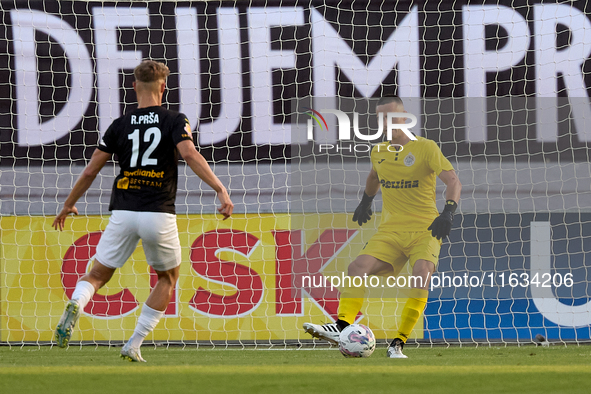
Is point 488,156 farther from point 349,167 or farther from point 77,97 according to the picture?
point 77,97

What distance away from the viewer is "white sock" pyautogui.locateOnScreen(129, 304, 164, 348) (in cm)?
376

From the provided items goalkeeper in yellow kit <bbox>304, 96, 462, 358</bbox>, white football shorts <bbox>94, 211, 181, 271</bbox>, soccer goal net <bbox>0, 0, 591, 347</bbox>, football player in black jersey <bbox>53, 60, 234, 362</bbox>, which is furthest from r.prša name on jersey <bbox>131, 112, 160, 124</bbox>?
soccer goal net <bbox>0, 0, 591, 347</bbox>

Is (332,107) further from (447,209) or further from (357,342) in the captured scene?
(357,342)

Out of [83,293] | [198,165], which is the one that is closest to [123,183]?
[198,165]

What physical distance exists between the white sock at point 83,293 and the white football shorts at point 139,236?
0.15 m

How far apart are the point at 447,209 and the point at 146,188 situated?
2.32 m

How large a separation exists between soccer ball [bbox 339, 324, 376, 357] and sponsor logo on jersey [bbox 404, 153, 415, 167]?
1.51 metres

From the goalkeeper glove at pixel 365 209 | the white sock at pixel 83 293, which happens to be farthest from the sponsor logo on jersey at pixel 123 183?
the goalkeeper glove at pixel 365 209

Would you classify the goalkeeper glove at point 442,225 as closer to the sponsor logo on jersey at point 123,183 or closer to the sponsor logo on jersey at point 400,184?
the sponsor logo on jersey at point 400,184

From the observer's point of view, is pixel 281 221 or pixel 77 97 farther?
pixel 77 97

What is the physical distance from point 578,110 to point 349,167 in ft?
7.32

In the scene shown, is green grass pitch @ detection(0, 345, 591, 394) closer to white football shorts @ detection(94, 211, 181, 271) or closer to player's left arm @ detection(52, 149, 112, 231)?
white football shorts @ detection(94, 211, 181, 271)

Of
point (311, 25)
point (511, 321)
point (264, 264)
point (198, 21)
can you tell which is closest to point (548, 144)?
point (511, 321)

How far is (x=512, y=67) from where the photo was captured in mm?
6910
